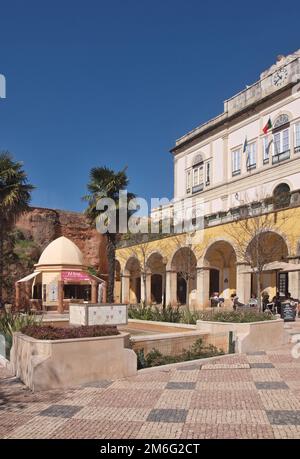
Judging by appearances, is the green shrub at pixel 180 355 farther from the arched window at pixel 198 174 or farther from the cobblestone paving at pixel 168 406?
the arched window at pixel 198 174

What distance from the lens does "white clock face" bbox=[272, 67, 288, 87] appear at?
103ft

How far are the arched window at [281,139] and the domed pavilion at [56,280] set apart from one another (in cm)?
1428

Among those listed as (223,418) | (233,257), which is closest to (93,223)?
(233,257)

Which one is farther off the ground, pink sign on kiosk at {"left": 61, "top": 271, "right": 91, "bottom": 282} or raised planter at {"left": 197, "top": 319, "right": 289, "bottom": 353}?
pink sign on kiosk at {"left": 61, "top": 271, "right": 91, "bottom": 282}

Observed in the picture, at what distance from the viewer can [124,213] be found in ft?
98.1

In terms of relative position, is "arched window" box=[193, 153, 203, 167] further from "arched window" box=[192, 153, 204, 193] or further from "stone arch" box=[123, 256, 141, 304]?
"stone arch" box=[123, 256, 141, 304]

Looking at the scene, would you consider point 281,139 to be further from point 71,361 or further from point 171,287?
point 71,361

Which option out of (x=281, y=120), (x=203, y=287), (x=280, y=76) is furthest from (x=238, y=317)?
(x=280, y=76)

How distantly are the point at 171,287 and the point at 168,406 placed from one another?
1082 inches

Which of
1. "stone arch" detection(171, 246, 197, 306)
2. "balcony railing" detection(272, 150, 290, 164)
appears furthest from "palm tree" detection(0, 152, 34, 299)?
"balcony railing" detection(272, 150, 290, 164)

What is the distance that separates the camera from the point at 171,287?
1364 inches

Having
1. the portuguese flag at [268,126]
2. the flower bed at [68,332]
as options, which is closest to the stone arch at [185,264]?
the portuguese flag at [268,126]

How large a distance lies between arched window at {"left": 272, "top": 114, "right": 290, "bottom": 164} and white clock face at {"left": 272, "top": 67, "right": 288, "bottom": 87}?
2460 millimetres

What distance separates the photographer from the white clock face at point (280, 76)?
31359 mm
